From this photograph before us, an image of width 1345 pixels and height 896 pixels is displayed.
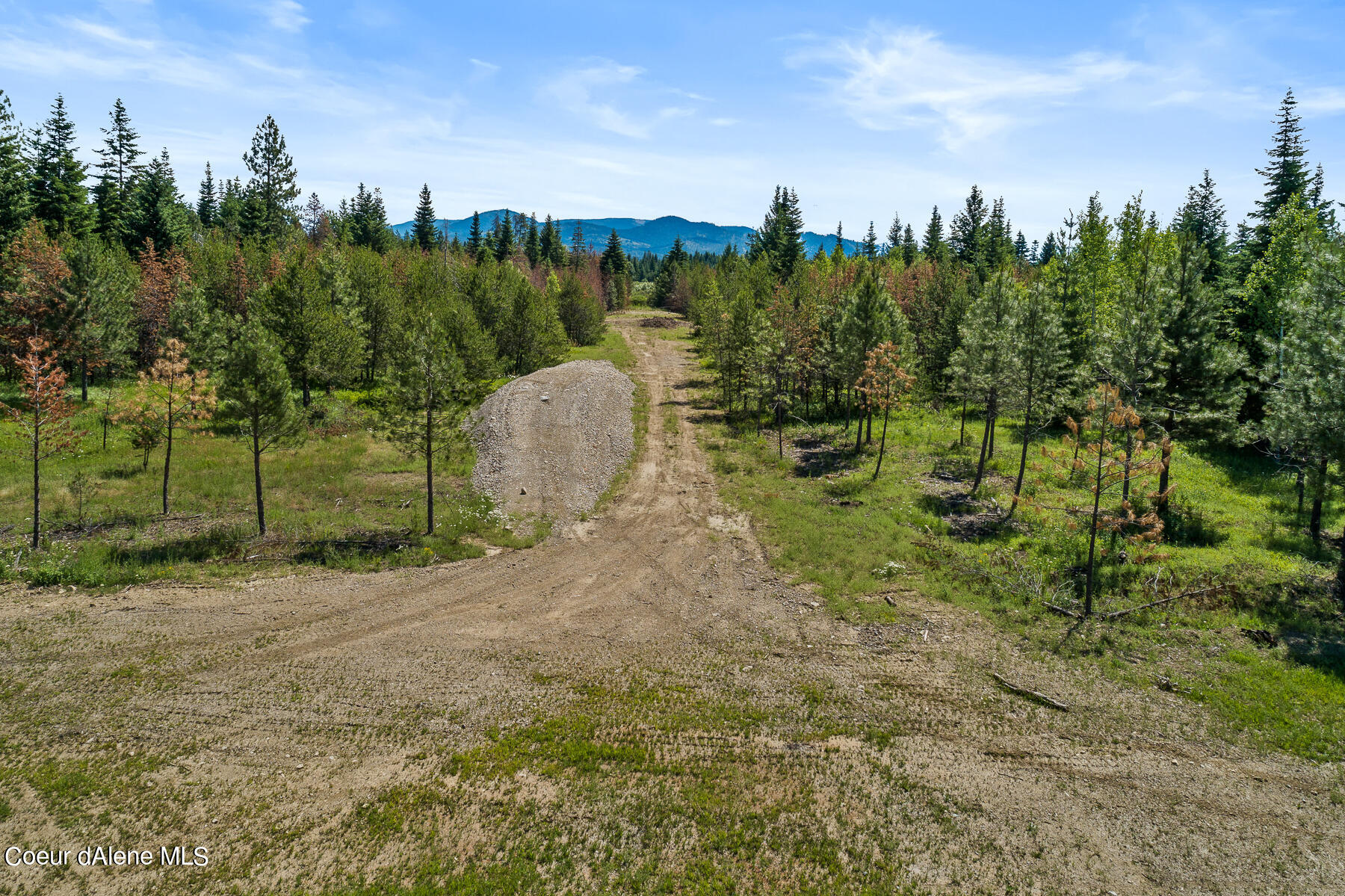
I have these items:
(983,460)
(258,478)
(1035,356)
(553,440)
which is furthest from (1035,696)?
(553,440)

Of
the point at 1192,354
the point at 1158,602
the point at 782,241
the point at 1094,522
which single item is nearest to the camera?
the point at 1094,522

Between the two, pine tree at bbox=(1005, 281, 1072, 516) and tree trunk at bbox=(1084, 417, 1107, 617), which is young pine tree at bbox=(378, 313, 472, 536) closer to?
tree trunk at bbox=(1084, 417, 1107, 617)

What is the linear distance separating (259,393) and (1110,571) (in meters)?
29.9

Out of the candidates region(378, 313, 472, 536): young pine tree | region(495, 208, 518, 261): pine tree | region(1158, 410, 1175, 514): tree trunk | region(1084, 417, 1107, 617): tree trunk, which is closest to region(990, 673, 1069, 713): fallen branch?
region(1084, 417, 1107, 617): tree trunk

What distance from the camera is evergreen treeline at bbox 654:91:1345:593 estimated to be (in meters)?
18.8

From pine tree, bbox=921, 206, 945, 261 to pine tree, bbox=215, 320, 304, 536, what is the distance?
3521 inches

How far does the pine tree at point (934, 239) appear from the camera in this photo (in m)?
93.3

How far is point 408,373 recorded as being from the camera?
2328cm

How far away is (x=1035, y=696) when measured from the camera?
545 inches

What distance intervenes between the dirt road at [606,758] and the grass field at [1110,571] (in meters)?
1.28

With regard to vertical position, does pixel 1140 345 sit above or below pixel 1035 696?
above

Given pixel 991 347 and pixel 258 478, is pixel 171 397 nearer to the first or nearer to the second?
pixel 258 478

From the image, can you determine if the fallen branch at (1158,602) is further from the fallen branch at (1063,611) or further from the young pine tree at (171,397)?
the young pine tree at (171,397)

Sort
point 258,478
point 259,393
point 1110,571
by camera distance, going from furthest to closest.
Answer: point 258,478 < point 259,393 < point 1110,571
